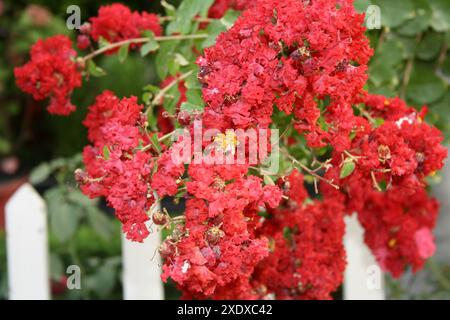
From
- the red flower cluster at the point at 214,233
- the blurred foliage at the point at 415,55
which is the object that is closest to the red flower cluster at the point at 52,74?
the red flower cluster at the point at 214,233

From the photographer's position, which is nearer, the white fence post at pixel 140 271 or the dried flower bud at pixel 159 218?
the dried flower bud at pixel 159 218

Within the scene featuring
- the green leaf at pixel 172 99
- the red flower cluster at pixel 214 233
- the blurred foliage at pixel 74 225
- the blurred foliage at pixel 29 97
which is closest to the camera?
the red flower cluster at pixel 214 233

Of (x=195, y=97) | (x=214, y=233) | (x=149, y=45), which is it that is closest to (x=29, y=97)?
(x=149, y=45)

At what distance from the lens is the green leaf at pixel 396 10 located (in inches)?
67.2

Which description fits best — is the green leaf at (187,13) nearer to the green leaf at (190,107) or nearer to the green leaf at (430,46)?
the green leaf at (190,107)

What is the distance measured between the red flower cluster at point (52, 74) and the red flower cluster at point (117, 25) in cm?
6

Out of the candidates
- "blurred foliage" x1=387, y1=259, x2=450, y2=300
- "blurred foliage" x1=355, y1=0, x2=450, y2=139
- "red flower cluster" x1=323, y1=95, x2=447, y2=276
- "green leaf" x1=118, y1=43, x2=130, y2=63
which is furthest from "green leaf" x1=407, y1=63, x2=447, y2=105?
"green leaf" x1=118, y1=43, x2=130, y2=63

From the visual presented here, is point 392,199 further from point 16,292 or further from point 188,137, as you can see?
point 16,292

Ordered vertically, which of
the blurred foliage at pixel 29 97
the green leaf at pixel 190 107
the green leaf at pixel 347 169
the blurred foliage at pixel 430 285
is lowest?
the blurred foliage at pixel 430 285

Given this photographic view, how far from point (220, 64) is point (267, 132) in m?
0.13

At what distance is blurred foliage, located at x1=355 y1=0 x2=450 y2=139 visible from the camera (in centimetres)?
172

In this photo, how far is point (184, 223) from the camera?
1.17 meters

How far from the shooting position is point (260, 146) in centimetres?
117

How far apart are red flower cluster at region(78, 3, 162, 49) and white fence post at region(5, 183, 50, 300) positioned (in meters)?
0.49
